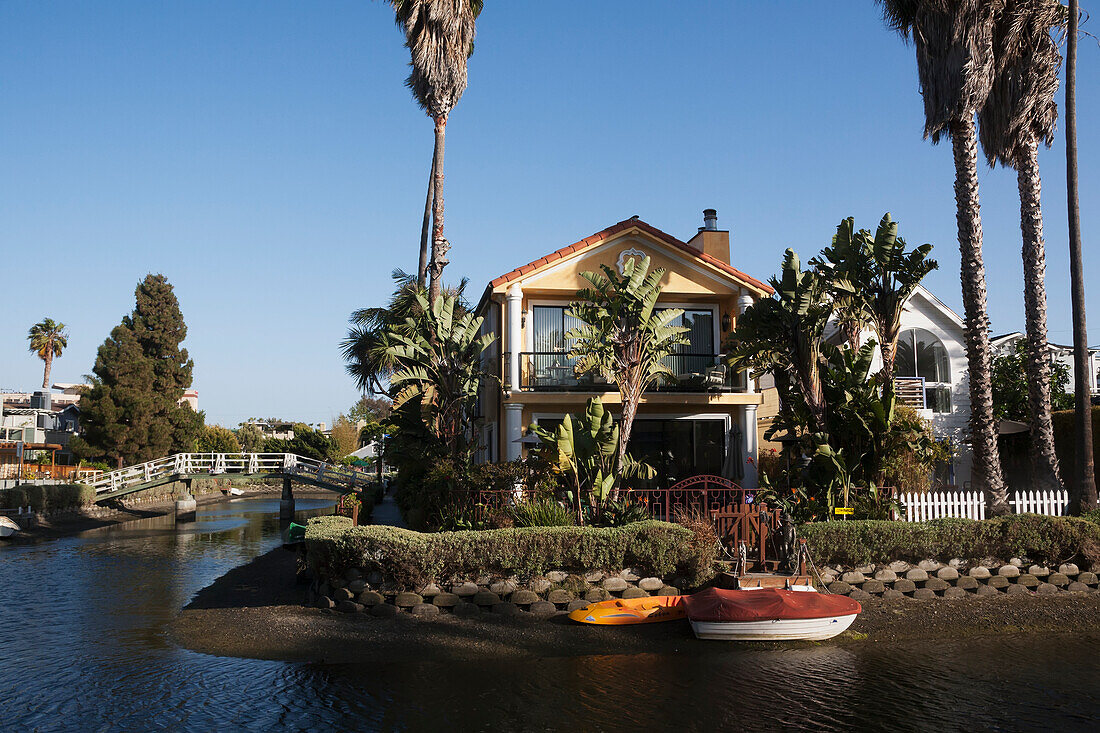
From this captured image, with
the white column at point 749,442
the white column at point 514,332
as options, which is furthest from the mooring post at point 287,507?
the white column at point 749,442

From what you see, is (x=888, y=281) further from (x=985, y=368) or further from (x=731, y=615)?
(x=731, y=615)

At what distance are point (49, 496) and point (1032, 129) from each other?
38605 mm

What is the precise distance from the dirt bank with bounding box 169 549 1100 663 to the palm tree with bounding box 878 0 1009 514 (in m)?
3.35

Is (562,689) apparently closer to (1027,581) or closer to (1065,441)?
(1027,581)

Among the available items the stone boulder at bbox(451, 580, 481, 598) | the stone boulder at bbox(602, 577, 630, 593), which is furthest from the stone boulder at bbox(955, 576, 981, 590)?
the stone boulder at bbox(451, 580, 481, 598)

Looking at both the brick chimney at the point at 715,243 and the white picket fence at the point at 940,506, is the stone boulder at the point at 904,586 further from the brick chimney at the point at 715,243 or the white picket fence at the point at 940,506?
the brick chimney at the point at 715,243

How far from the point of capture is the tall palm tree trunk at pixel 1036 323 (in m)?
18.7

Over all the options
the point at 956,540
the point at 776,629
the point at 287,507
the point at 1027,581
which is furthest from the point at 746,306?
the point at 287,507

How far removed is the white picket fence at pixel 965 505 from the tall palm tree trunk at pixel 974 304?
0.41 m

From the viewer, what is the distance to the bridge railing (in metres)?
41.0

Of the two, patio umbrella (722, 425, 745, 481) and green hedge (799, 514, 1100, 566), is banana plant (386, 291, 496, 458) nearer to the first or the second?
patio umbrella (722, 425, 745, 481)

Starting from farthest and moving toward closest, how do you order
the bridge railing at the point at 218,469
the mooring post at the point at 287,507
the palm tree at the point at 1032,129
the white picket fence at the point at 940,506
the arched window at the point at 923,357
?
the bridge railing at the point at 218,469 < the mooring post at the point at 287,507 < the arched window at the point at 923,357 < the palm tree at the point at 1032,129 < the white picket fence at the point at 940,506

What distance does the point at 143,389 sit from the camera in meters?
48.7

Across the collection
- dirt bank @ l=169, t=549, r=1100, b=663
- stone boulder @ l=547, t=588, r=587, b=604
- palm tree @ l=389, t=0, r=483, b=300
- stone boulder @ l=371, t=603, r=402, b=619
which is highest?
palm tree @ l=389, t=0, r=483, b=300
